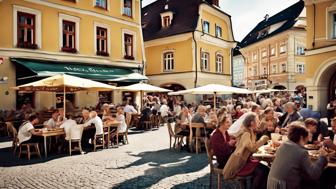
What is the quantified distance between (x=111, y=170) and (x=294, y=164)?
194 inches

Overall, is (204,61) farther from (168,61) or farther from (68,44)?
(68,44)

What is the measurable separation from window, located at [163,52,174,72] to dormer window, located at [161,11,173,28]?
2748mm

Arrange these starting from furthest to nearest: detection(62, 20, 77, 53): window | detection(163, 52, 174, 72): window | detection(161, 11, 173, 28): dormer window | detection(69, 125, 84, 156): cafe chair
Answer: detection(161, 11, 173, 28): dormer window < detection(163, 52, 174, 72): window < detection(62, 20, 77, 53): window < detection(69, 125, 84, 156): cafe chair

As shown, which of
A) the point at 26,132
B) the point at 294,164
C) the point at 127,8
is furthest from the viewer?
the point at 127,8

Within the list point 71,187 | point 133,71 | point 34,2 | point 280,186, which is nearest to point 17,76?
point 34,2

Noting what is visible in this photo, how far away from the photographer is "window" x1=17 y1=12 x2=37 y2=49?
1521 centimetres

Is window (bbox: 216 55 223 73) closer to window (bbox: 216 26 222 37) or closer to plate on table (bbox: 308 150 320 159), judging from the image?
window (bbox: 216 26 222 37)

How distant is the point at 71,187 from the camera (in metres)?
6.09

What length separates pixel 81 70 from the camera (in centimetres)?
1689

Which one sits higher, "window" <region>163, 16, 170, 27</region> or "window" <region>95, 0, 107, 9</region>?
"window" <region>163, 16, 170, 27</region>

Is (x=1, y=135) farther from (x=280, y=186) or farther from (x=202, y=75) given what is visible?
(x=202, y=75)

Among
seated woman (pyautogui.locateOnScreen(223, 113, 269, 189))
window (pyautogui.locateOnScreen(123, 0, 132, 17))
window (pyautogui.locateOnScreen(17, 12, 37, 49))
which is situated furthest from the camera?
window (pyautogui.locateOnScreen(123, 0, 132, 17))

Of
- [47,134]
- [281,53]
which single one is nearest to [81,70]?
[47,134]

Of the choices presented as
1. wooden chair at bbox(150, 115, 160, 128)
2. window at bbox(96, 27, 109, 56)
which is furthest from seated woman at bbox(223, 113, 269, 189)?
window at bbox(96, 27, 109, 56)
